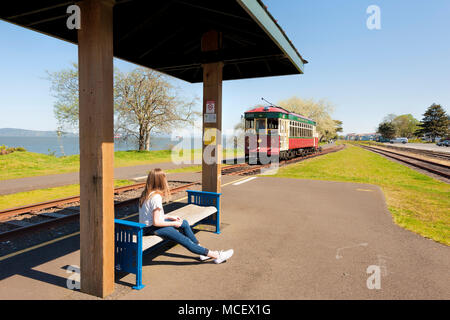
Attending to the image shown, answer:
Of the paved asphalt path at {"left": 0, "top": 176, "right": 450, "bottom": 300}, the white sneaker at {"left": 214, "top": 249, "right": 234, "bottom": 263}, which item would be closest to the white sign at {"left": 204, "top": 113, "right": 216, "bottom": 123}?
the paved asphalt path at {"left": 0, "top": 176, "right": 450, "bottom": 300}

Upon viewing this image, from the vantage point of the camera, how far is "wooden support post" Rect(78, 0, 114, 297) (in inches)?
111

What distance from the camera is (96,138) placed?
9.37 feet

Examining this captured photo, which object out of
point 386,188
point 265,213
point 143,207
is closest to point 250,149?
point 386,188

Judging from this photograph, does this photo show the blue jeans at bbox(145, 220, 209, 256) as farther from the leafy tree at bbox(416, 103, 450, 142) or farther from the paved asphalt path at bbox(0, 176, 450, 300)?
the leafy tree at bbox(416, 103, 450, 142)

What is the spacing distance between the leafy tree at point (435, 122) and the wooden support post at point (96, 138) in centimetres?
12000

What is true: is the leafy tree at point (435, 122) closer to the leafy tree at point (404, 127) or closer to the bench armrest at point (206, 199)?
the leafy tree at point (404, 127)

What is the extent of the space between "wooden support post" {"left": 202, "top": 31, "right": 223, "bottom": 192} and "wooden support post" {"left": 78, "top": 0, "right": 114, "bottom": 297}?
8.66 ft

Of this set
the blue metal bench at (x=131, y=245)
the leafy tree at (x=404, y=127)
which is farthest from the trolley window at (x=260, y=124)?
the leafy tree at (x=404, y=127)

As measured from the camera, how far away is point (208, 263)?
389 cm

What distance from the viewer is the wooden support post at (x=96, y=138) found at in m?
2.82

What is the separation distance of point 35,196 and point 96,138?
700cm

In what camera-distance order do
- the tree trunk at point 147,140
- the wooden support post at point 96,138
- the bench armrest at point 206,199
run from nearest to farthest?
the wooden support post at point 96,138
the bench armrest at point 206,199
the tree trunk at point 147,140

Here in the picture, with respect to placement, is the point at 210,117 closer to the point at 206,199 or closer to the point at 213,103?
the point at 213,103

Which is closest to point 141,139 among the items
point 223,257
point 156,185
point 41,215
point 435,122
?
point 41,215
